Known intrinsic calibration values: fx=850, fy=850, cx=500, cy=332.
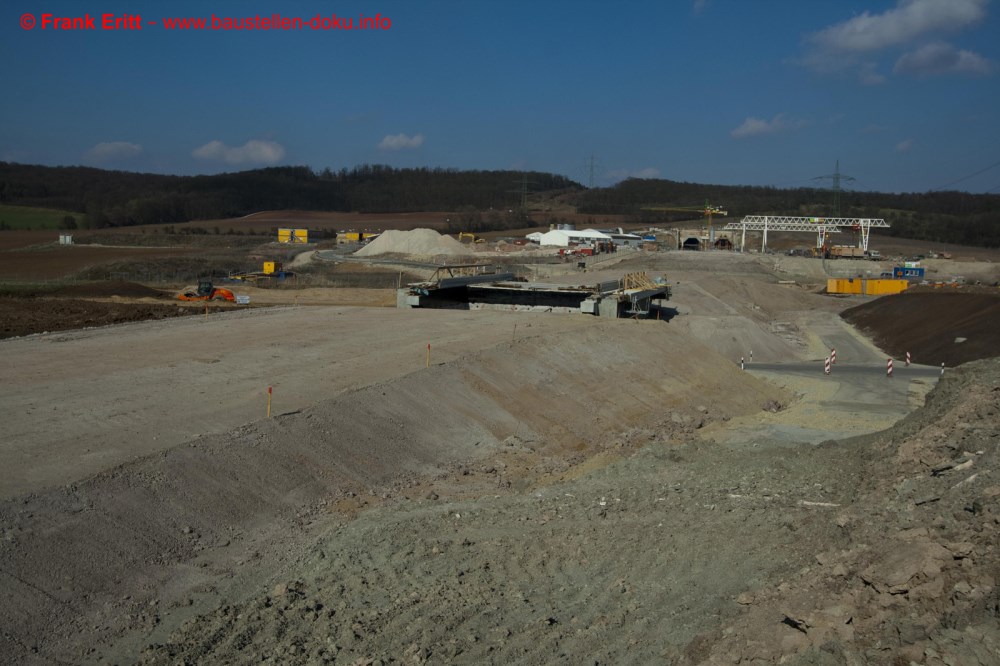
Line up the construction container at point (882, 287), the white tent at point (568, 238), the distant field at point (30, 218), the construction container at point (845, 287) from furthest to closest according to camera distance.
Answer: the distant field at point (30, 218) < the white tent at point (568, 238) < the construction container at point (882, 287) < the construction container at point (845, 287)

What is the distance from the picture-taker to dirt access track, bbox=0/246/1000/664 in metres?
8.13

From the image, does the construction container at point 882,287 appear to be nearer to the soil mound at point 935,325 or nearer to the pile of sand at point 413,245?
the soil mound at point 935,325

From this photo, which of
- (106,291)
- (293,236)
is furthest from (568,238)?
(106,291)

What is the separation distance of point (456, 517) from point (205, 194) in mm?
162221

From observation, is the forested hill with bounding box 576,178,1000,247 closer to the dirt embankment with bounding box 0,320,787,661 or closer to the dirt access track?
the dirt embankment with bounding box 0,320,787,661

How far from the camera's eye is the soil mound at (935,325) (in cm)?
3481

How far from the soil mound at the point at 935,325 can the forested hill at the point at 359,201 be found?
Answer: 88.3 m

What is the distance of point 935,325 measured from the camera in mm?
40156

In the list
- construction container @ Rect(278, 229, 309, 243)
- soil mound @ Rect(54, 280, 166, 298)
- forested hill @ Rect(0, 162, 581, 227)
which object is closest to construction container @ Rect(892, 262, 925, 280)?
soil mound @ Rect(54, 280, 166, 298)

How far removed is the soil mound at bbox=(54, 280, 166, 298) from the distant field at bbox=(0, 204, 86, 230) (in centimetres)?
7452

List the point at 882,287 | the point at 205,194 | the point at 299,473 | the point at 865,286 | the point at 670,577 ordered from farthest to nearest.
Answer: the point at 205,194 < the point at 865,286 < the point at 882,287 < the point at 299,473 < the point at 670,577

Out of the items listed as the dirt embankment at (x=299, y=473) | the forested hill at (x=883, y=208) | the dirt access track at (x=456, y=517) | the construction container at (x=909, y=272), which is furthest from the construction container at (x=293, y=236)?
the dirt embankment at (x=299, y=473)

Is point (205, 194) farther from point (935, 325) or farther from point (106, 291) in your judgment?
point (935, 325)

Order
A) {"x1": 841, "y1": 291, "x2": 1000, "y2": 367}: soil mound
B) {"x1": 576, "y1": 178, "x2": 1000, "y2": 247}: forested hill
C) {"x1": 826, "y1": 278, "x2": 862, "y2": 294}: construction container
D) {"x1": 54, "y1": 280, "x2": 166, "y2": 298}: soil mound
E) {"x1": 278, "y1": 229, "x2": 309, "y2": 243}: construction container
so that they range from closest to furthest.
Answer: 1. {"x1": 841, "y1": 291, "x2": 1000, "y2": 367}: soil mound
2. {"x1": 54, "y1": 280, "x2": 166, "y2": 298}: soil mound
3. {"x1": 826, "y1": 278, "x2": 862, "y2": 294}: construction container
4. {"x1": 278, "y1": 229, "x2": 309, "y2": 243}: construction container
5. {"x1": 576, "y1": 178, "x2": 1000, "y2": 247}: forested hill
